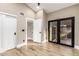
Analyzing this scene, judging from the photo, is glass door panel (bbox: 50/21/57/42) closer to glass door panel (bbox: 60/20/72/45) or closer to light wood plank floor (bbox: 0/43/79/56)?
glass door panel (bbox: 60/20/72/45)

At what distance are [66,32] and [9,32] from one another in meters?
2.76

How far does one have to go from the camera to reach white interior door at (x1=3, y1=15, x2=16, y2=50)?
10.3 feet

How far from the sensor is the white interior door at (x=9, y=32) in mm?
3151

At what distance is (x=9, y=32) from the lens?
3387 millimetres

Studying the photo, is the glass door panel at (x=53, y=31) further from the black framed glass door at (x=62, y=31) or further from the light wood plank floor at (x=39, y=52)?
the light wood plank floor at (x=39, y=52)

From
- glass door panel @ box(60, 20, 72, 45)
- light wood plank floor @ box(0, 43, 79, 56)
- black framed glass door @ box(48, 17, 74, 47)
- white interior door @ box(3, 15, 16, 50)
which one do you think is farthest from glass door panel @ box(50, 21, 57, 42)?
white interior door @ box(3, 15, 16, 50)

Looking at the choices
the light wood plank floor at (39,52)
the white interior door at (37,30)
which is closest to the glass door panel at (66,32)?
the light wood plank floor at (39,52)

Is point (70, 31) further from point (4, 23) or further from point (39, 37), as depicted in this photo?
point (4, 23)

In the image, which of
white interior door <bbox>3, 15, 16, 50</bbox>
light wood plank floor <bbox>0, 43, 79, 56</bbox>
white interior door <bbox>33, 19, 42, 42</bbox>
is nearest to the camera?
light wood plank floor <bbox>0, 43, 79, 56</bbox>

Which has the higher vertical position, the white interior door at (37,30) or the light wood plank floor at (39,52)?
the white interior door at (37,30)

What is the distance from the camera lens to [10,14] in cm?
336

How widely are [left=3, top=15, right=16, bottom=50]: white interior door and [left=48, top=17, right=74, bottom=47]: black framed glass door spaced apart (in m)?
2.05

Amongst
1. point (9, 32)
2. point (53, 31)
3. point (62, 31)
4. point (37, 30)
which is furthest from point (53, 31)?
point (9, 32)

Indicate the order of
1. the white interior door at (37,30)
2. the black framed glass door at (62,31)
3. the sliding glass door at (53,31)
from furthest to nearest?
the sliding glass door at (53,31), the white interior door at (37,30), the black framed glass door at (62,31)
